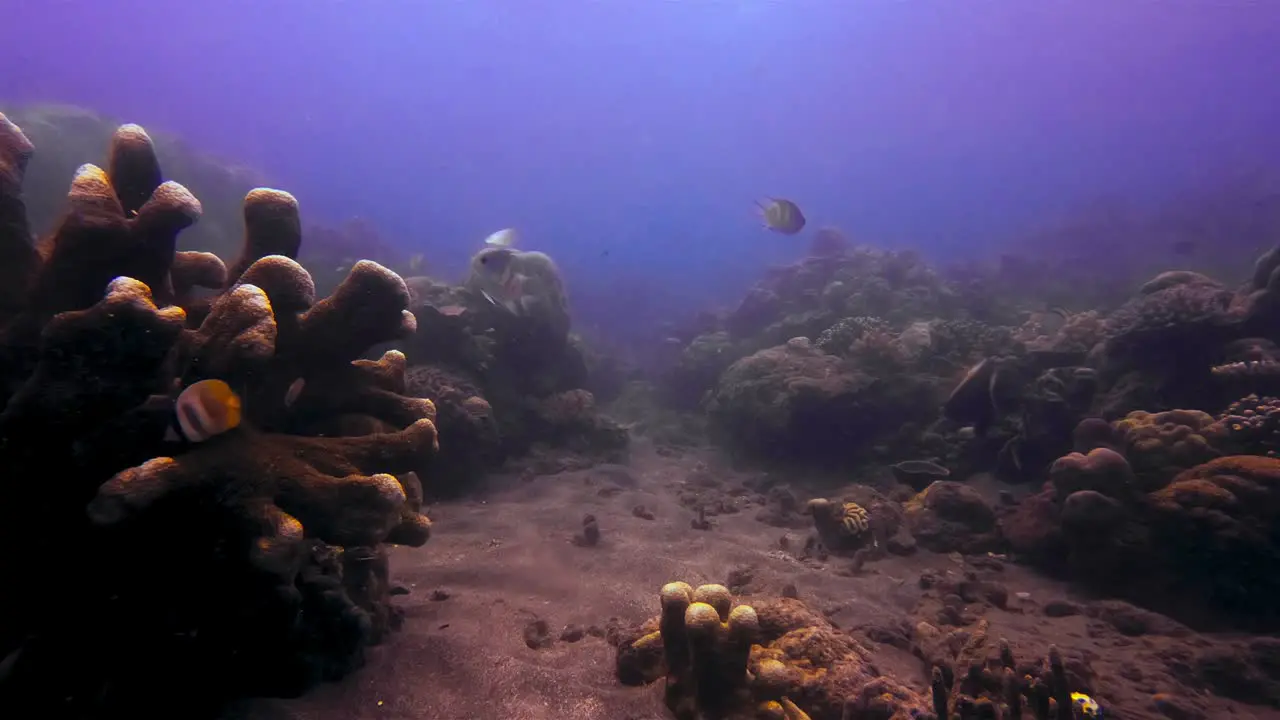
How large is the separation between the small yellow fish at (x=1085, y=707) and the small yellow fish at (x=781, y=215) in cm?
663

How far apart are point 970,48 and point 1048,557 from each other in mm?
97548

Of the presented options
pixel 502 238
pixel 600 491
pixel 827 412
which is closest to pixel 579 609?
pixel 600 491

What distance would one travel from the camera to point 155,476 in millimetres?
2523

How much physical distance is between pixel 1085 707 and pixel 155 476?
5.90 metres

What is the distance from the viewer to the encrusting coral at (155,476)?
2594 millimetres

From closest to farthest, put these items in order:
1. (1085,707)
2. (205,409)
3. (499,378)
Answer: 1. (205,409)
2. (1085,707)
3. (499,378)

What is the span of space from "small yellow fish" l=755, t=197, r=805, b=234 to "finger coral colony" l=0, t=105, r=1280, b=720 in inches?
116

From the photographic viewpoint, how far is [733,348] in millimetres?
16078

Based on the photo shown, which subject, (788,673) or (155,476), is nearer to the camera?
(155,476)

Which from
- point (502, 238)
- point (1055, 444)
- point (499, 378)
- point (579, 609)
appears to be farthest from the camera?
point (499, 378)

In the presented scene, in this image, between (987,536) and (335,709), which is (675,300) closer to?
(987,536)

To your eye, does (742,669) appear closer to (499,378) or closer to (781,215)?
(781,215)

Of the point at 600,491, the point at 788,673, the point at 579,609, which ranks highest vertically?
the point at 788,673

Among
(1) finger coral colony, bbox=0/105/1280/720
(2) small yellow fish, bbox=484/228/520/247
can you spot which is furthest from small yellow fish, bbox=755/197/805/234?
(2) small yellow fish, bbox=484/228/520/247
